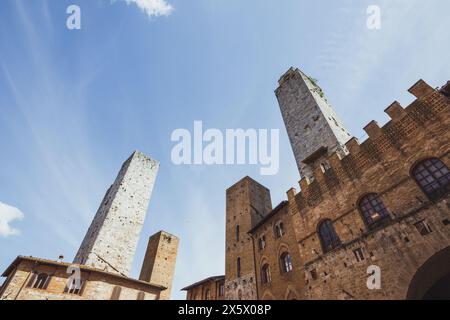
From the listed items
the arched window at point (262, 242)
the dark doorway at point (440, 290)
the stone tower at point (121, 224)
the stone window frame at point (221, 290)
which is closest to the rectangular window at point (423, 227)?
the dark doorway at point (440, 290)

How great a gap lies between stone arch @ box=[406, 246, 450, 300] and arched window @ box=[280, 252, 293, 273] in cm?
631

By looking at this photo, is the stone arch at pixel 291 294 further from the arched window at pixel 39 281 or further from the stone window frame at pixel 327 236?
the arched window at pixel 39 281

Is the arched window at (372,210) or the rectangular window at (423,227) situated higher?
the arched window at (372,210)

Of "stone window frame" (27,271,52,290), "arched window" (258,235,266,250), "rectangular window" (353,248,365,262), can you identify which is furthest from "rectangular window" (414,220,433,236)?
"stone window frame" (27,271,52,290)

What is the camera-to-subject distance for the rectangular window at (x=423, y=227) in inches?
297

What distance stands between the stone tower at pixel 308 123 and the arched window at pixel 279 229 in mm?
3845

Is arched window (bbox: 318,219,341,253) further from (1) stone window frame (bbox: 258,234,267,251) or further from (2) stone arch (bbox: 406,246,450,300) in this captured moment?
(1) stone window frame (bbox: 258,234,267,251)

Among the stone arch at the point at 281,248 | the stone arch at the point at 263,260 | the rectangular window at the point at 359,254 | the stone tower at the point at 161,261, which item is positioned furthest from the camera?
the stone tower at the point at 161,261

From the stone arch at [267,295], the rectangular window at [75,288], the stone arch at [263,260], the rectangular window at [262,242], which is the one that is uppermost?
the rectangular window at [262,242]

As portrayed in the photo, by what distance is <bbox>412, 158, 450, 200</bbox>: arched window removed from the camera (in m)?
7.77

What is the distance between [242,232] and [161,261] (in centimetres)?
840

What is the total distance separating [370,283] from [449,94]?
7537mm

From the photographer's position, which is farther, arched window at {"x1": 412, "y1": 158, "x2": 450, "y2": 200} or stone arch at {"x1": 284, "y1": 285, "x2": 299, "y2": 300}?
stone arch at {"x1": 284, "y1": 285, "x2": 299, "y2": 300}

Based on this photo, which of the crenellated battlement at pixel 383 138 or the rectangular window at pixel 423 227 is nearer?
the rectangular window at pixel 423 227
